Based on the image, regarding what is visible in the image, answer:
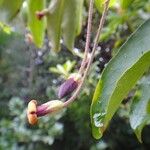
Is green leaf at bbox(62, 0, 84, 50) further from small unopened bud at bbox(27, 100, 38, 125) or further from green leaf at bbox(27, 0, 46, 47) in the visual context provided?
small unopened bud at bbox(27, 100, 38, 125)

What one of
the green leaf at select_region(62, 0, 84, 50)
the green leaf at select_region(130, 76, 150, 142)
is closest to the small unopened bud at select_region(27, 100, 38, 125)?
the green leaf at select_region(130, 76, 150, 142)

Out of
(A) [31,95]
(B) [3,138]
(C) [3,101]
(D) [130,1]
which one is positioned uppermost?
(C) [3,101]

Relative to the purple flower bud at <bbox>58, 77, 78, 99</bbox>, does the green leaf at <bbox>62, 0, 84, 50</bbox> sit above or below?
above

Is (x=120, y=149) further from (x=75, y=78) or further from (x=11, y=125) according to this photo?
(x=75, y=78)

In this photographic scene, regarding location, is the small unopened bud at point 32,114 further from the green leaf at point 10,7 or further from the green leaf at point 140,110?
the green leaf at point 10,7

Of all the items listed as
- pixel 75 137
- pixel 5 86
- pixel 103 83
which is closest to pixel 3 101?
pixel 5 86

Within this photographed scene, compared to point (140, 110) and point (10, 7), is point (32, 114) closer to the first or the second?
point (140, 110)
